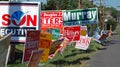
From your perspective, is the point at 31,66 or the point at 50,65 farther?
the point at 50,65

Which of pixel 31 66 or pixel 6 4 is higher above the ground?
pixel 6 4

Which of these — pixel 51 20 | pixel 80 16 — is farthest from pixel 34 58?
pixel 80 16

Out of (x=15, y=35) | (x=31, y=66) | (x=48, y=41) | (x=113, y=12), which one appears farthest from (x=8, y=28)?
(x=113, y=12)

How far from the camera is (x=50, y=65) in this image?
57.8 ft

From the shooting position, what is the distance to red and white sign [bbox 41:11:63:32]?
26069 mm

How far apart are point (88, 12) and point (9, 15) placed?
1444 centimetres

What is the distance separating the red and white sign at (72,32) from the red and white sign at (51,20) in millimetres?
623

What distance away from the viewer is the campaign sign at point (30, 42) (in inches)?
454

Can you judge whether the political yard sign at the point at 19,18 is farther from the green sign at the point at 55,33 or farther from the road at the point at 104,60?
the green sign at the point at 55,33

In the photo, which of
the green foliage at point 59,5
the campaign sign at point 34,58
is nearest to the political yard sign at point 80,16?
the campaign sign at point 34,58

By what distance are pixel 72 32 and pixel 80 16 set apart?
242cm

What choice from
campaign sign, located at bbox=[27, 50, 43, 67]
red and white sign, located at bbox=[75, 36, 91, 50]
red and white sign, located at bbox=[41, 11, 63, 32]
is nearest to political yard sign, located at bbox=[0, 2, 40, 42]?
campaign sign, located at bbox=[27, 50, 43, 67]

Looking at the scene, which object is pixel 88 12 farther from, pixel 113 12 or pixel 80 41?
pixel 113 12

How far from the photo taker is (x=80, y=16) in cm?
2881
